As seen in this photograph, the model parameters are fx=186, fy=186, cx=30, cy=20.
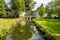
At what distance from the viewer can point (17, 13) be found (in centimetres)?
7956

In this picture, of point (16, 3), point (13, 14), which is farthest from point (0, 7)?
point (13, 14)

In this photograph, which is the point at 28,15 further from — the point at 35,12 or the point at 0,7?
the point at 0,7

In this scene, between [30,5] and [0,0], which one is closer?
[0,0]

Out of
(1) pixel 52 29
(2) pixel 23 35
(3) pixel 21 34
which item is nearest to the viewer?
(1) pixel 52 29

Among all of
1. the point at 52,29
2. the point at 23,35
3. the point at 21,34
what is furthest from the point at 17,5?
the point at 52,29

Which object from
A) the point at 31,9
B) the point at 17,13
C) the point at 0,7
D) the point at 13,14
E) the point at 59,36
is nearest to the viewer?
the point at 59,36

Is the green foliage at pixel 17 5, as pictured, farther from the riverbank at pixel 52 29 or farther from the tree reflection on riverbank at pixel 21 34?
the tree reflection on riverbank at pixel 21 34

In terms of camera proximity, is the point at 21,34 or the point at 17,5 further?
the point at 17,5

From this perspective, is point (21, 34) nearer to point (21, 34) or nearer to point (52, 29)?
point (21, 34)

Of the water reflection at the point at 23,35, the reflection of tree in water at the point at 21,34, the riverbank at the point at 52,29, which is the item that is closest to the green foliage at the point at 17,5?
the riverbank at the point at 52,29

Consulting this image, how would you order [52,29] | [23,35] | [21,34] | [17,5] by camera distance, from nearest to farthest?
[52,29] < [23,35] < [21,34] < [17,5]

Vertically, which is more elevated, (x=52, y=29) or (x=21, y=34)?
(x=52, y=29)

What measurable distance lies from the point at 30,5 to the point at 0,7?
23767mm

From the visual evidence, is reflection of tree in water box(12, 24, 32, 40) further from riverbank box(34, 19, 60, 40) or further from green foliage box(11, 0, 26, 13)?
green foliage box(11, 0, 26, 13)
